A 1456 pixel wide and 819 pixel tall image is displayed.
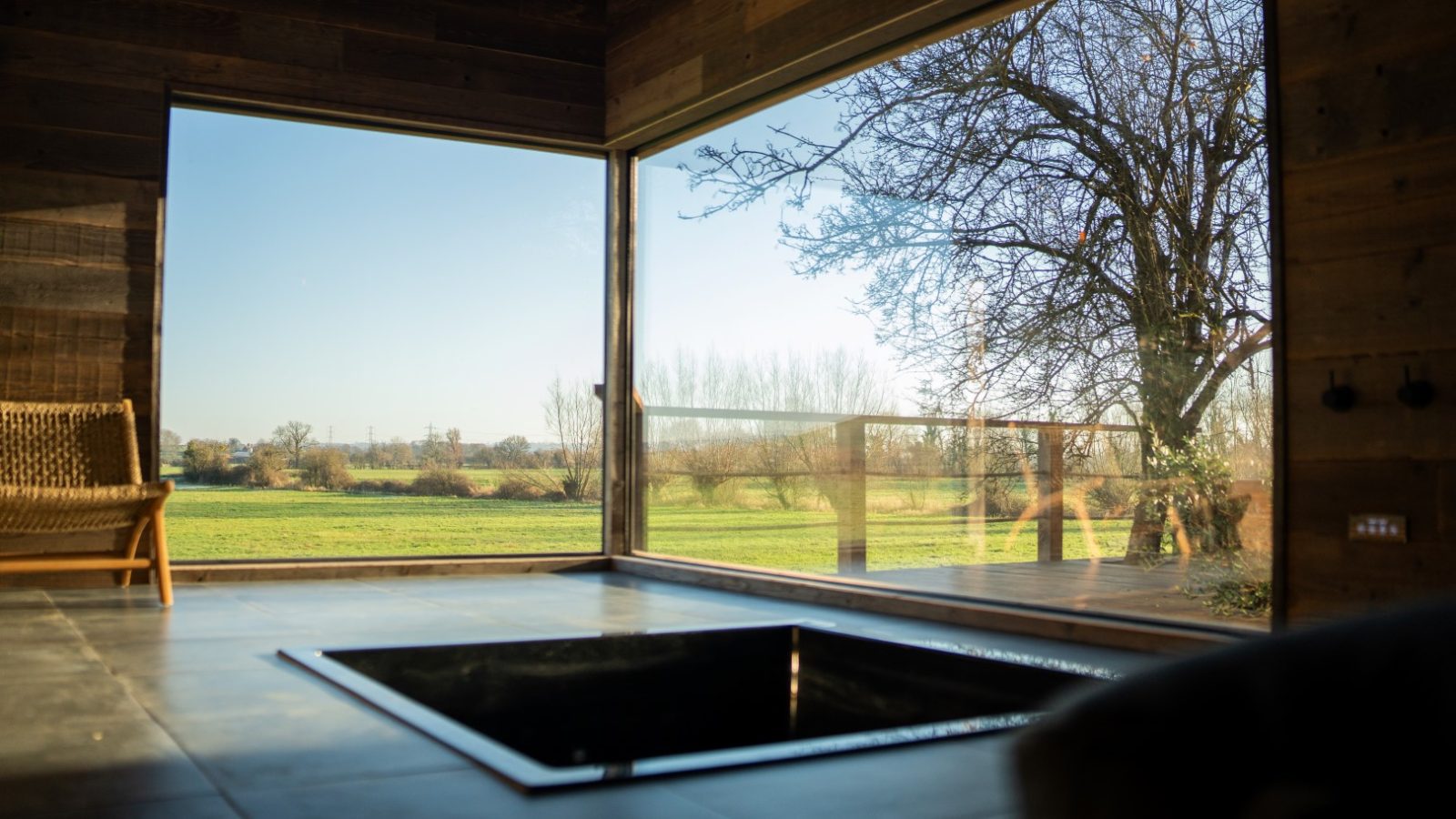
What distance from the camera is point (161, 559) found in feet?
14.2

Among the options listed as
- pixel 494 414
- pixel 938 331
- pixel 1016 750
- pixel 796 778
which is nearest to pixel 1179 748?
pixel 1016 750

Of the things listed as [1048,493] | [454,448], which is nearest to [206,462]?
[454,448]

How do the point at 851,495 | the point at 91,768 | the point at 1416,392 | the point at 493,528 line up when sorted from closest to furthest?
1. the point at 91,768
2. the point at 1416,392
3. the point at 851,495
4. the point at 493,528

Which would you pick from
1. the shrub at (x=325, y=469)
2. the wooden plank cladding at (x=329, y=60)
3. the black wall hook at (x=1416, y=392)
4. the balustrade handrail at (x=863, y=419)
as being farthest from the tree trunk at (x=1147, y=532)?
the shrub at (x=325, y=469)

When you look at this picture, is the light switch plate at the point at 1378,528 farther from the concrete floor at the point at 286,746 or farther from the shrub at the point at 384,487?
the shrub at the point at 384,487

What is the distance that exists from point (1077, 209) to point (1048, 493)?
84 centimetres

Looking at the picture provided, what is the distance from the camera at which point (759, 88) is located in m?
5.12

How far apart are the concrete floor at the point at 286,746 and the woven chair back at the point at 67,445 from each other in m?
0.88

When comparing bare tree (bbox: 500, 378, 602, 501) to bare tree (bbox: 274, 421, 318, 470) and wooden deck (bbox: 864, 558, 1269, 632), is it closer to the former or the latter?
bare tree (bbox: 274, 421, 318, 470)

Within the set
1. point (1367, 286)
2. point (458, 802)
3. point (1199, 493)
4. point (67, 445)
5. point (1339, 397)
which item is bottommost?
point (458, 802)

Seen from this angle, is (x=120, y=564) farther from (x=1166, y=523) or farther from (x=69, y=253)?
(x=1166, y=523)

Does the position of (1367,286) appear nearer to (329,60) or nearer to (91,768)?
(91,768)

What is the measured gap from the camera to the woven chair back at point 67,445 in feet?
15.7

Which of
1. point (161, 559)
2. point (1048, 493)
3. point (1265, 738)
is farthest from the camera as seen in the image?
point (161, 559)
